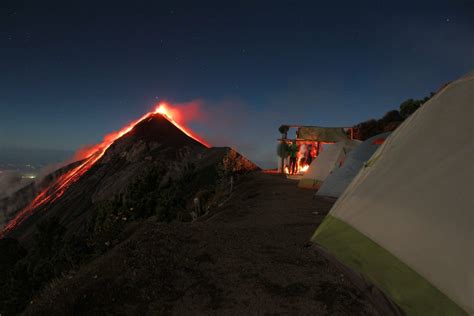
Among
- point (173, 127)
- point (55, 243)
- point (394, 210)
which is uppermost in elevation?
point (173, 127)

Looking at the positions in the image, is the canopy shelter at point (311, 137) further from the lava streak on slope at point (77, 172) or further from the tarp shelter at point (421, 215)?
the lava streak on slope at point (77, 172)

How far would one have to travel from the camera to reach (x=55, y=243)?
27312 millimetres

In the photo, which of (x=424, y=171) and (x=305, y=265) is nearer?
(x=424, y=171)

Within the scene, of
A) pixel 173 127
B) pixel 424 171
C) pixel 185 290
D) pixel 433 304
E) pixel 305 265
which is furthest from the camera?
pixel 173 127

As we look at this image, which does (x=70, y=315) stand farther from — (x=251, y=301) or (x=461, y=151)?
(x=461, y=151)

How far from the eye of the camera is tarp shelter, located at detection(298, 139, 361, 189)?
16.6 meters

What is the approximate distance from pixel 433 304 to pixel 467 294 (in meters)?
0.34

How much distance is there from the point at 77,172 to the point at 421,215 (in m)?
104

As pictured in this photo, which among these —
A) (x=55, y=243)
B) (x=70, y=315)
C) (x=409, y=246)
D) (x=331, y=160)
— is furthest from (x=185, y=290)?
(x=55, y=243)

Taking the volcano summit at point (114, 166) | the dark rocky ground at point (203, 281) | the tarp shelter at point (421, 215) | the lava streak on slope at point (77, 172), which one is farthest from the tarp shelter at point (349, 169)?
the lava streak on slope at point (77, 172)

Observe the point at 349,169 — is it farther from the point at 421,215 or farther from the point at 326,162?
the point at 421,215

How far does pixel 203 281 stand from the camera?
171 inches

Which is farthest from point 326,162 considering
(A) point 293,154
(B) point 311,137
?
(B) point 311,137

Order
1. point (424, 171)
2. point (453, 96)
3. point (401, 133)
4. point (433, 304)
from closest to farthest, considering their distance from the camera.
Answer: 1. point (433, 304)
2. point (424, 171)
3. point (453, 96)
4. point (401, 133)
